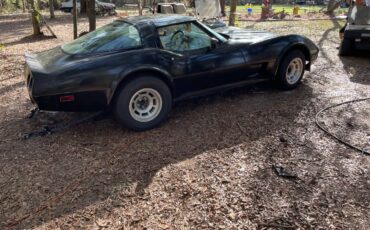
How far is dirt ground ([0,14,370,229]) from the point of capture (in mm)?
2906

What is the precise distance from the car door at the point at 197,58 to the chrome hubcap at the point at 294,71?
3.56ft

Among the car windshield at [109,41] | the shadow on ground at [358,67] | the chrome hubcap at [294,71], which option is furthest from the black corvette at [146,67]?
the shadow on ground at [358,67]

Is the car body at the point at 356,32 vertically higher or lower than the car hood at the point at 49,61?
higher

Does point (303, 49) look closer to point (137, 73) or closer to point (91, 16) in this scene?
point (137, 73)

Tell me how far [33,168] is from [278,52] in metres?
3.88

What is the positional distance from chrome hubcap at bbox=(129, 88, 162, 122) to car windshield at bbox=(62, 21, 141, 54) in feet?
2.11

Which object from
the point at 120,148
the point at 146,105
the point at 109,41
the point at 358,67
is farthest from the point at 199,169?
the point at 358,67

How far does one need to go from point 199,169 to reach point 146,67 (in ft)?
4.92

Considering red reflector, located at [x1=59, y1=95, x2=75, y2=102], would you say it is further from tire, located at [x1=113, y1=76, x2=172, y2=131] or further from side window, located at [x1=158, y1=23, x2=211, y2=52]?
side window, located at [x1=158, y1=23, x2=211, y2=52]

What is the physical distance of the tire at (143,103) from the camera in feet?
13.8

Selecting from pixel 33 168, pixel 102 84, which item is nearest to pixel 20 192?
pixel 33 168

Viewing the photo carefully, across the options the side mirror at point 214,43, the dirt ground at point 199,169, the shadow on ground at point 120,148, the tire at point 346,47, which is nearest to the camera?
the dirt ground at point 199,169

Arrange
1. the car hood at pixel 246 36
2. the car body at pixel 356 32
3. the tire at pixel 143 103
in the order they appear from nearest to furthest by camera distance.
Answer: the tire at pixel 143 103 < the car hood at pixel 246 36 < the car body at pixel 356 32

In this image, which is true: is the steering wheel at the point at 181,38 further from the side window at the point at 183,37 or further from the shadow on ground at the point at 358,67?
the shadow on ground at the point at 358,67
